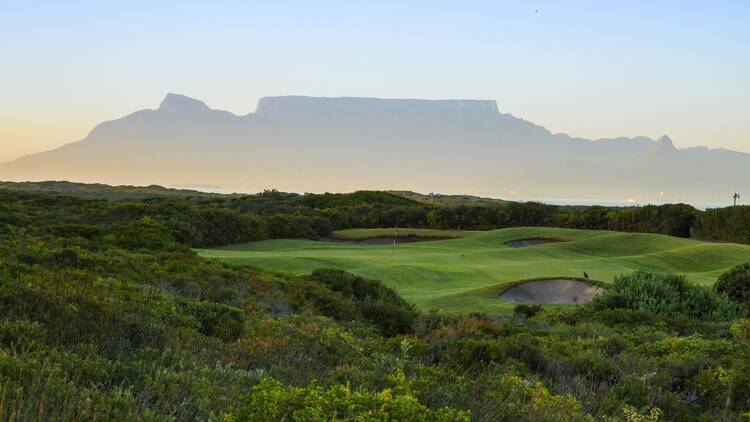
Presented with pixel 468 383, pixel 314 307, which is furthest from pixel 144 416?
pixel 314 307

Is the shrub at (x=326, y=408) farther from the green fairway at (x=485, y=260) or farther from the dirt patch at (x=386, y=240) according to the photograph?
the dirt patch at (x=386, y=240)

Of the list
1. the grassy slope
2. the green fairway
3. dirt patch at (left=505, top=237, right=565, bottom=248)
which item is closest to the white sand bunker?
the green fairway

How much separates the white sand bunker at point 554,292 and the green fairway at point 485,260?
83 cm

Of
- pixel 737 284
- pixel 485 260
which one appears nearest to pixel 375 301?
pixel 737 284

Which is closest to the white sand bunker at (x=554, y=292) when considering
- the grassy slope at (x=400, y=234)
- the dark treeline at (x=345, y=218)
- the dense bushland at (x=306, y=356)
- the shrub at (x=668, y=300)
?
the shrub at (x=668, y=300)

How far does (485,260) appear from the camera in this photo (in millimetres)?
35875

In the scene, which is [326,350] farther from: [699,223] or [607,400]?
[699,223]

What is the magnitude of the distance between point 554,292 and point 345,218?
38.6 m

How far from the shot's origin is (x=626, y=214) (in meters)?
57.8

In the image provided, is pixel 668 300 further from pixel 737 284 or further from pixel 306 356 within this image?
pixel 306 356

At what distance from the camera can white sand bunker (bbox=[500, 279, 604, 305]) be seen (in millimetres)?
23266

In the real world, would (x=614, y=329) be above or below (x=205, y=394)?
below

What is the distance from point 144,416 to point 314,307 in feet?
36.0

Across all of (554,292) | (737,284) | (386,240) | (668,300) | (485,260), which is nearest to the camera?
(668,300)
